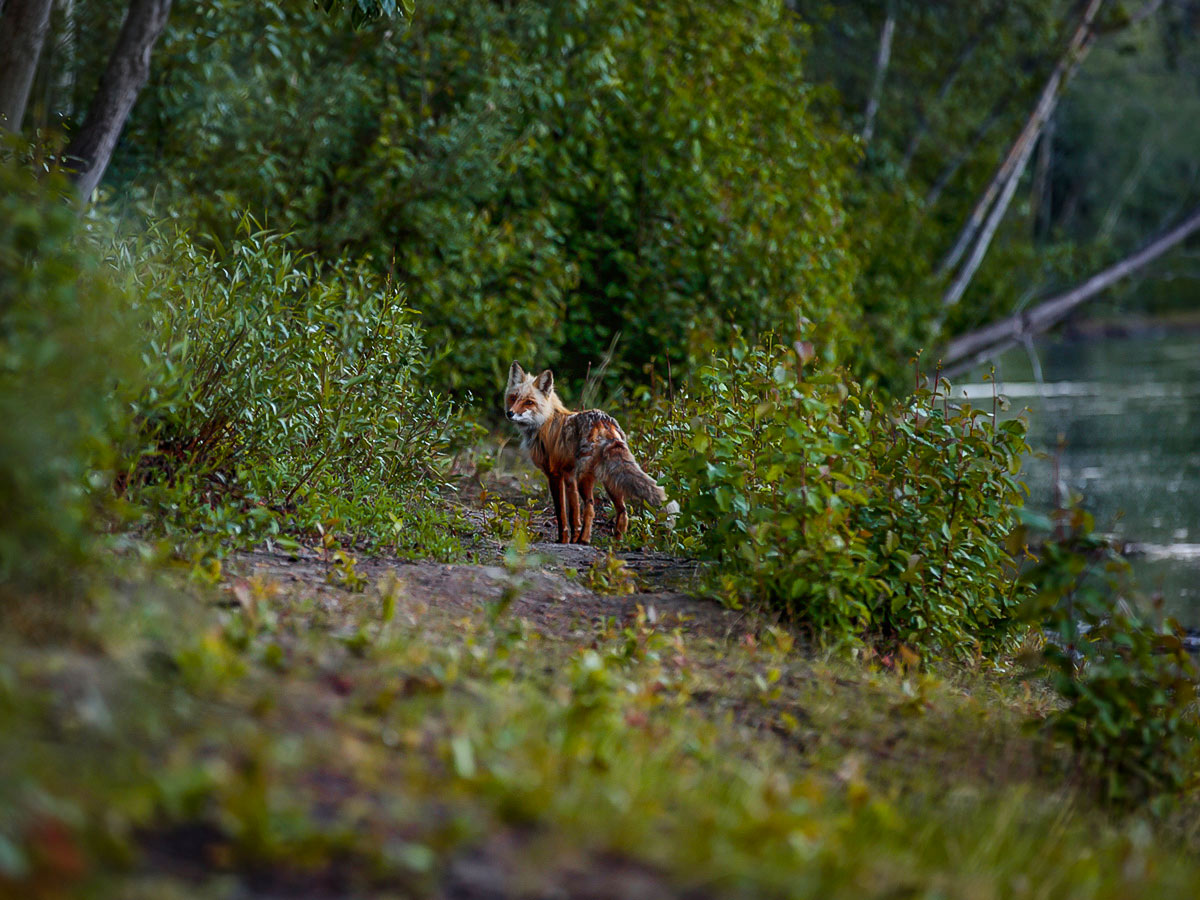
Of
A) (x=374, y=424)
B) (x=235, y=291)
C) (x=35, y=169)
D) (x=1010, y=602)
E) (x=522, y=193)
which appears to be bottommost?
(x=1010, y=602)

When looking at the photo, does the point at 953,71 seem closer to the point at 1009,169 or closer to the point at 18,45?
the point at 1009,169

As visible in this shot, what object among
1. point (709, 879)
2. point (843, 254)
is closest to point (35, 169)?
point (709, 879)

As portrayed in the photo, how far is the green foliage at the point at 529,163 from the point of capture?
11172mm

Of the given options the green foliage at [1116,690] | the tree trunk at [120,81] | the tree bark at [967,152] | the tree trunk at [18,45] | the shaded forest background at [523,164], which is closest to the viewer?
the green foliage at [1116,690]

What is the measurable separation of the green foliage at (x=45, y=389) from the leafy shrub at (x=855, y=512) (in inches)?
121

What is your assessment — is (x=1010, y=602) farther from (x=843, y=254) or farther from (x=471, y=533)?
(x=843, y=254)

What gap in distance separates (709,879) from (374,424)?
465 cm

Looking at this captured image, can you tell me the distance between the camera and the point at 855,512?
612 cm

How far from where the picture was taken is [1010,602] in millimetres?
6383

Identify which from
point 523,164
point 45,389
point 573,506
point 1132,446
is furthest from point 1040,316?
point 45,389

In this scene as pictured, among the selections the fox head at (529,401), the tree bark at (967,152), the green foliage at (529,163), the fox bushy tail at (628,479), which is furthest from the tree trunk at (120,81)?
the tree bark at (967,152)

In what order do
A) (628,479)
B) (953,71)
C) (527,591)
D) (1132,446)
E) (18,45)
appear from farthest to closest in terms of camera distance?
1. (953,71)
2. (1132,446)
3. (18,45)
4. (628,479)
5. (527,591)

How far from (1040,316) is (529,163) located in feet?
40.8

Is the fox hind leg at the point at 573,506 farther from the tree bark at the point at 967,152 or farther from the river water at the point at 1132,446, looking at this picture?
the tree bark at the point at 967,152
